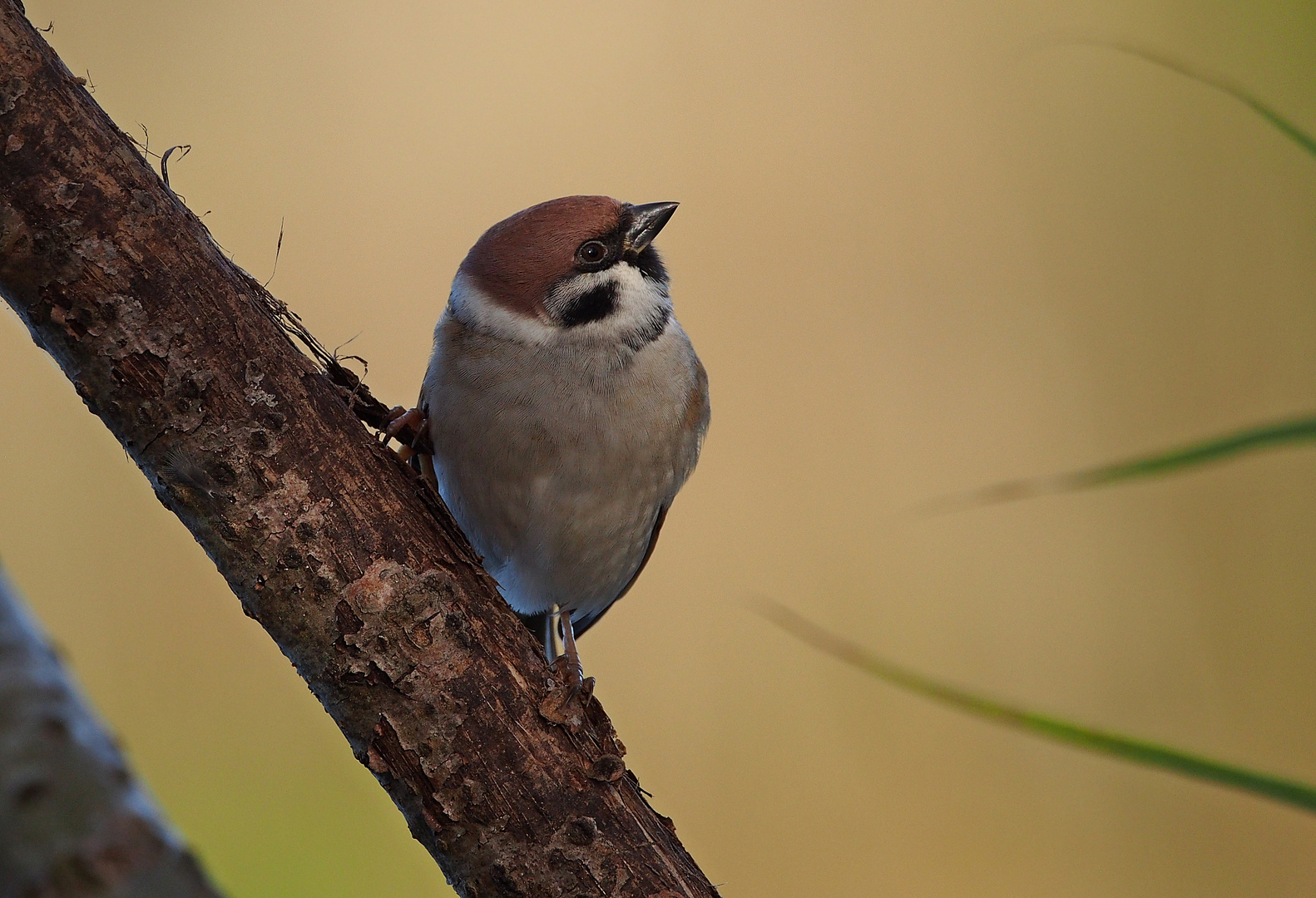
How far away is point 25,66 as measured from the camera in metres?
1.46

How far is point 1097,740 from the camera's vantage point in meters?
0.68

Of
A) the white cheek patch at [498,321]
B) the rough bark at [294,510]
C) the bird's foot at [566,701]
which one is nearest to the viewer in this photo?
the rough bark at [294,510]

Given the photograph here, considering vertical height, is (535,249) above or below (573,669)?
above

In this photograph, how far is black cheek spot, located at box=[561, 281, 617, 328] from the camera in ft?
8.04

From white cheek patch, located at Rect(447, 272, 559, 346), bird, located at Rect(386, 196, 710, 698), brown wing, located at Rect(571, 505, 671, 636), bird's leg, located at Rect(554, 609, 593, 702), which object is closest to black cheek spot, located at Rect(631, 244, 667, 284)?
bird, located at Rect(386, 196, 710, 698)

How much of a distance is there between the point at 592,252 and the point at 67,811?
1764mm

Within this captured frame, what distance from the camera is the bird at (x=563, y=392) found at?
2359 millimetres

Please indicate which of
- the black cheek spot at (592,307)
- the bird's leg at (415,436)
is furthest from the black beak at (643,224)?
the bird's leg at (415,436)

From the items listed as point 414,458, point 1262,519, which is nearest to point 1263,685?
point 1262,519

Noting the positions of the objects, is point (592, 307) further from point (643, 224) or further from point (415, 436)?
point (415, 436)

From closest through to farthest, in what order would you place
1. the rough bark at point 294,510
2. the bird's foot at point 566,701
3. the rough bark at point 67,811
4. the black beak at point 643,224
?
the rough bark at point 67,811 → the rough bark at point 294,510 → the bird's foot at point 566,701 → the black beak at point 643,224

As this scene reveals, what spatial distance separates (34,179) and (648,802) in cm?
116

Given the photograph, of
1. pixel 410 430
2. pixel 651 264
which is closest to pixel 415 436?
→ pixel 410 430

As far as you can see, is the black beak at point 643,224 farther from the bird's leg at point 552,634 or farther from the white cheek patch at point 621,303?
the bird's leg at point 552,634
